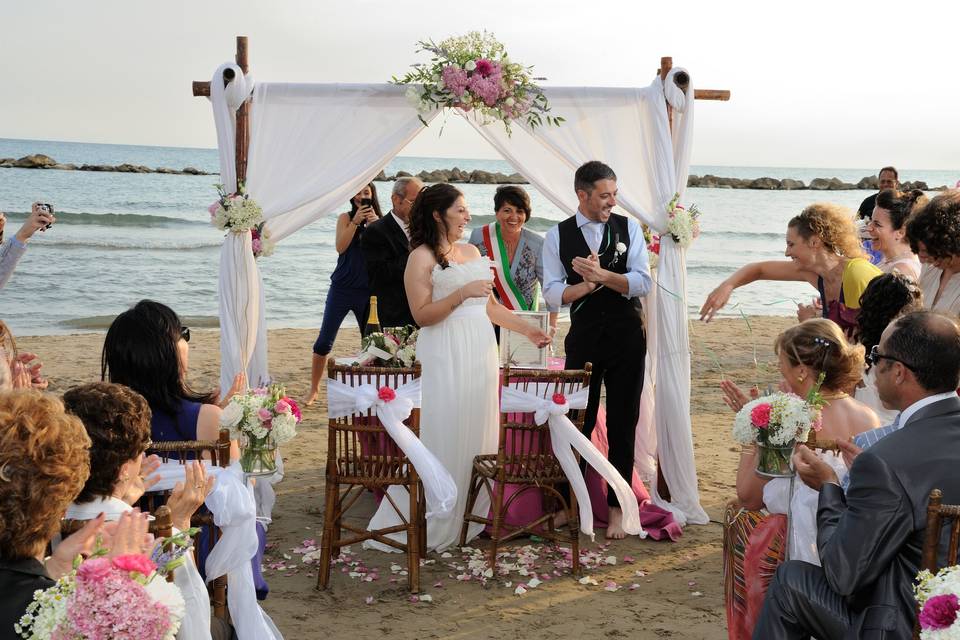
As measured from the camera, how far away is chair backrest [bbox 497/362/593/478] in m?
5.12

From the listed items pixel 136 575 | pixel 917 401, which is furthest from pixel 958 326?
pixel 136 575

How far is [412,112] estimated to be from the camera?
20.7ft

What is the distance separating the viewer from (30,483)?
2.15 metres

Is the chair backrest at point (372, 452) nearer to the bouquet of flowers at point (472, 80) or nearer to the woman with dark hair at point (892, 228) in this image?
the bouquet of flowers at point (472, 80)

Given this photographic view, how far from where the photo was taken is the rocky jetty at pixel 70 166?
1775 inches

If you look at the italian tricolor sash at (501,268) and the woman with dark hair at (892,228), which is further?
the italian tricolor sash at (501,268)

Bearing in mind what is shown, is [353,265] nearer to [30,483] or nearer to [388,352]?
[388,352]

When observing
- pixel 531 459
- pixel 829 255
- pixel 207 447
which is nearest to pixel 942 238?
pixel 829 255

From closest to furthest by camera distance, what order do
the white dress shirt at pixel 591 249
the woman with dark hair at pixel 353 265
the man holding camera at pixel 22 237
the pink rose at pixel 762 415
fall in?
the pink rose at pixel 762 415 → the man holding camera at pixel 22 237 → the white dress shirt at pixel 591 249 → the woman with dark hair at pixel 353 265

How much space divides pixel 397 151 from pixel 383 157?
0.35 ft

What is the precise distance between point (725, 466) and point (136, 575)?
6.08 meters

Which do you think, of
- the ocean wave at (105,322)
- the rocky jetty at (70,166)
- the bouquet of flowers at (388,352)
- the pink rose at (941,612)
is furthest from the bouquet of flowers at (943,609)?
the rocky jetty at (70,166)

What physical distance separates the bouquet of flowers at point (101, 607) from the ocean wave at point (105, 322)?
13454mm

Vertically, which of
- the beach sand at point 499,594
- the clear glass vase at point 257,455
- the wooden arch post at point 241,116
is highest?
the wooden arch post at point 241,116
